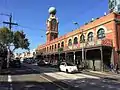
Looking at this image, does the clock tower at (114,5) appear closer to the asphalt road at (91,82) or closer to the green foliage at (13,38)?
the green foliage at (13,38)

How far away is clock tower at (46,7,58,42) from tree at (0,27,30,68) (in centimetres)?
2598

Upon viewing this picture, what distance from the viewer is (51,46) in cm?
7262

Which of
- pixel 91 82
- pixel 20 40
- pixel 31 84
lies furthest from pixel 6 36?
pixel 91 82

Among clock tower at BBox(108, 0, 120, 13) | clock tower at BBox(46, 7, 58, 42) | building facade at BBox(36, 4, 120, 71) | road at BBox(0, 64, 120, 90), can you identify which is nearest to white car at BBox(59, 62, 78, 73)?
building facade at BBox(36, 4, 120, 71)

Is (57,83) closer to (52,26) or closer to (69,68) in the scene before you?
(69,68)

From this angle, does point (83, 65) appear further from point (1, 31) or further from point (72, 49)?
point (1, 31)

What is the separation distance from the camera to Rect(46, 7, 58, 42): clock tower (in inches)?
3333

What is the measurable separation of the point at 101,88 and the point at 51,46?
2237 inches

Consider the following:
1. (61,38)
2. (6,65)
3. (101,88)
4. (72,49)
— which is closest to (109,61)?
(72,49)

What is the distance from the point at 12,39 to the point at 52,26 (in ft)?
126

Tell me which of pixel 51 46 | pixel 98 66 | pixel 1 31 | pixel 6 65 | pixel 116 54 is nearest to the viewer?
pixel 116 54

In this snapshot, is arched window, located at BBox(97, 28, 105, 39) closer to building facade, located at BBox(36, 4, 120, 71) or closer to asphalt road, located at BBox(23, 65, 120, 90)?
building facade, located at BBox(36, 4, 120, 71)

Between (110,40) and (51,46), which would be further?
(51,46)

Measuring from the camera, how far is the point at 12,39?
4869 cm
